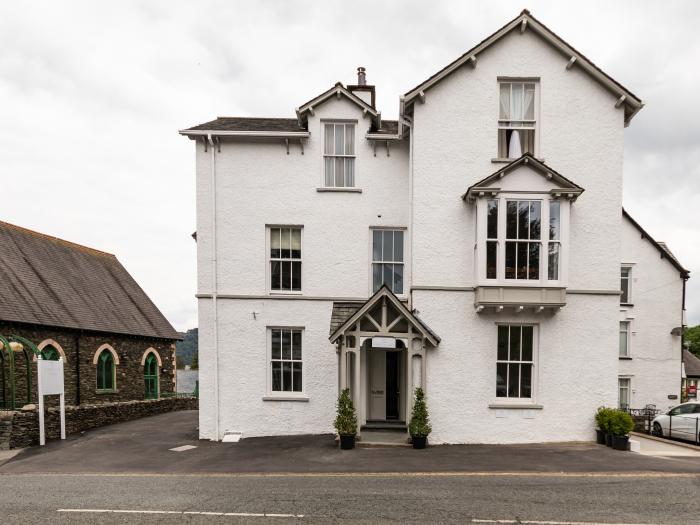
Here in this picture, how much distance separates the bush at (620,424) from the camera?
11.2 metres

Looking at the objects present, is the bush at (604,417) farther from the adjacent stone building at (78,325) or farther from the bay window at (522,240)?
the adjacent stone building at (78,325)

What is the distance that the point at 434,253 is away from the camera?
12359mm

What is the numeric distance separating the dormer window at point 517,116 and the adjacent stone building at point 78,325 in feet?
57.1

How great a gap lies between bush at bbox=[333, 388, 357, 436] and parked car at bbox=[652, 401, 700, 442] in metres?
12.2

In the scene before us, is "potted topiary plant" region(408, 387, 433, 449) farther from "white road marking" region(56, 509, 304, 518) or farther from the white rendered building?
"white road marking" region(56, 509, 304, 518)

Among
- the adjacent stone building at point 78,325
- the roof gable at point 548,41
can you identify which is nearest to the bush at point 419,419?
the roof gable at point 548,41

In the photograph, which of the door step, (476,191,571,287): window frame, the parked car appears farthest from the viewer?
the parked car

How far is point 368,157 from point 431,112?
2463 millimetres

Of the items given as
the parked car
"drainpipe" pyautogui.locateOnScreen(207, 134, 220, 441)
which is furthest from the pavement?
the parked car

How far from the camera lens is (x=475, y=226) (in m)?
12.1

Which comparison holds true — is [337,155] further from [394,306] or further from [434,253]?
[394,306]

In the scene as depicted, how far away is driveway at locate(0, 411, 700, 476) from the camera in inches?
376

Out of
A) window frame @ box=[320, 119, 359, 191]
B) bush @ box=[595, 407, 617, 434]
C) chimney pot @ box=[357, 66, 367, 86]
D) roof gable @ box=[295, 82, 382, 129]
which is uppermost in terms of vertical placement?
chimney pot @ box=[357, 66, 367, 86]

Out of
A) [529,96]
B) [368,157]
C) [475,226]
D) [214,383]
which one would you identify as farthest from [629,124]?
[214,383]
